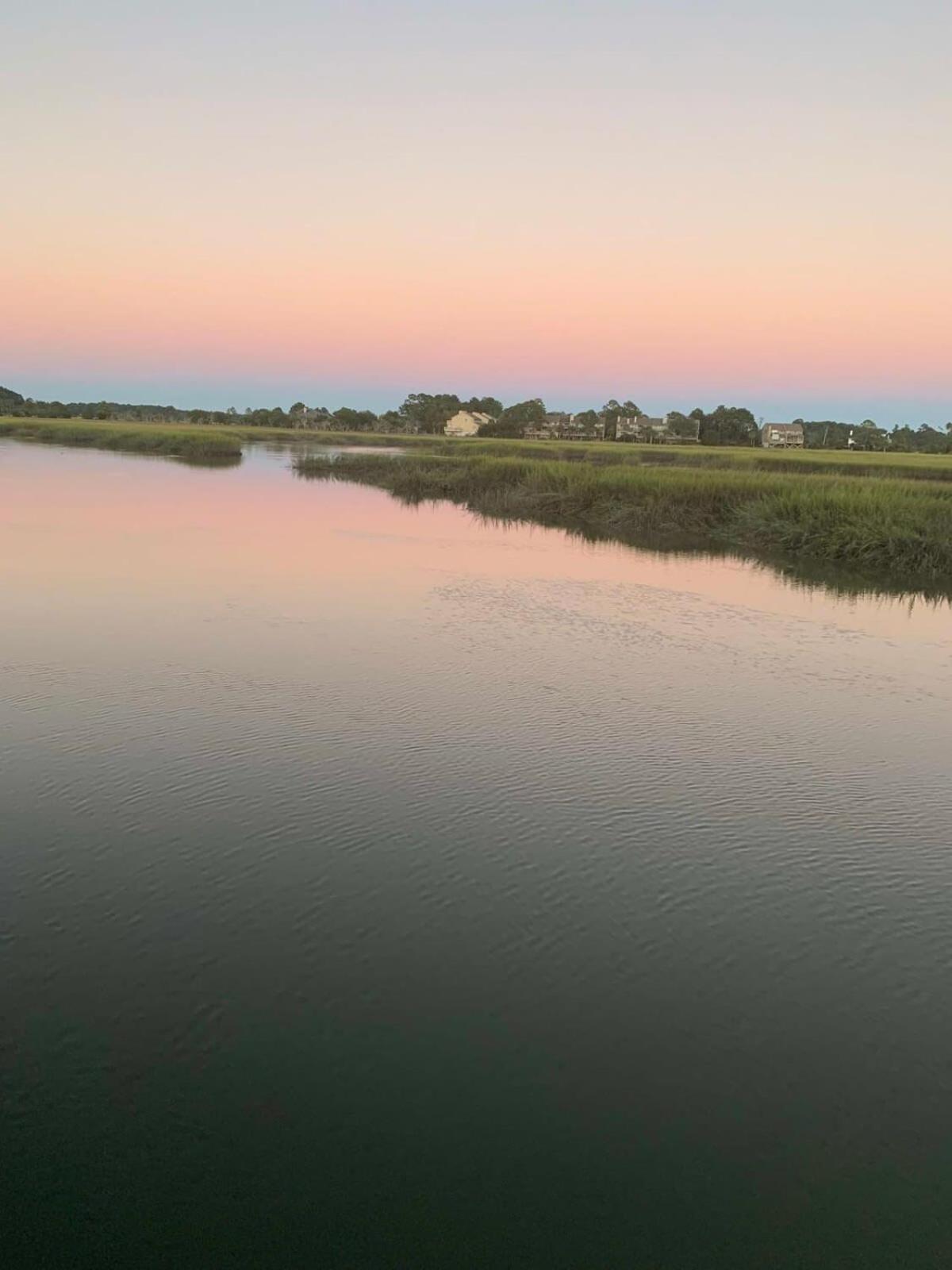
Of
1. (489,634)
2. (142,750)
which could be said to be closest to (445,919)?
(142,750)

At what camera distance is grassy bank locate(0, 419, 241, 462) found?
47.2m

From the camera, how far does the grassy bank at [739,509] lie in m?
17.3

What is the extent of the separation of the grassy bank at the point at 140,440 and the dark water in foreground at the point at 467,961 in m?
38.9

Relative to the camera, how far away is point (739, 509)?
21.8 meters

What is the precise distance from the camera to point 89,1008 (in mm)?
3582

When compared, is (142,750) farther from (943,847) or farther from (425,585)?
(425,585)

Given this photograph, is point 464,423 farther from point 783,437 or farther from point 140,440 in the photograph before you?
point 140,440

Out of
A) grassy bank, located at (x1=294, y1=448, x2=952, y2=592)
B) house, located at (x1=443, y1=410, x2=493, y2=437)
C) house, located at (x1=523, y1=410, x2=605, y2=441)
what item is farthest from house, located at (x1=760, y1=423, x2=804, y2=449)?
grassy bank, located at (x1=294, y1=448, x2=952, y2=592)

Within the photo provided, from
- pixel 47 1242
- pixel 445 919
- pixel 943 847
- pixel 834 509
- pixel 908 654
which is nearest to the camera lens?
pixel 47 1242

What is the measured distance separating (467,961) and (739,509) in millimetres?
19335

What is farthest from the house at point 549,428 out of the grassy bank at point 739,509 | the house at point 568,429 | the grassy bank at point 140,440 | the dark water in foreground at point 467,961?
the dark water in foreground at point 467,961

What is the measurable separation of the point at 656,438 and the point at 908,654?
75.8m

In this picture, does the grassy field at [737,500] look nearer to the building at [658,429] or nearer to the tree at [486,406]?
the building at [658,429]

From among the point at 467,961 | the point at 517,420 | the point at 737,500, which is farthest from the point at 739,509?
the point at 517,420
